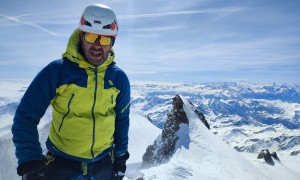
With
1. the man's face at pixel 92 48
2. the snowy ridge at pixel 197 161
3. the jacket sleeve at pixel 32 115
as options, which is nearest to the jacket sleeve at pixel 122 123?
the man's face at pixel 92 48

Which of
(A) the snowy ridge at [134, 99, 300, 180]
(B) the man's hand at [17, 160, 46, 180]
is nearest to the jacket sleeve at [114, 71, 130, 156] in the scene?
(B) the man's hand at [17, 160, 46, 180]

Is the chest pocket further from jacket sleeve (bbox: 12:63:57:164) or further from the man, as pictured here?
jacket sleeve (bbox: 12:63:57:164)

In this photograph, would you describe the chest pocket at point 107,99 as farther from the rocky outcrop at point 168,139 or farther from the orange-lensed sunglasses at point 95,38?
the rocky outcrop at point 168,139

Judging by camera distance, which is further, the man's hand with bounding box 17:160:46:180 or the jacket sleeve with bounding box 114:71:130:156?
the jacket sleeve with bounding box 114:71:130:156

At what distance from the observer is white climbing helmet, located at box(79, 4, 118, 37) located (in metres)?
5.21

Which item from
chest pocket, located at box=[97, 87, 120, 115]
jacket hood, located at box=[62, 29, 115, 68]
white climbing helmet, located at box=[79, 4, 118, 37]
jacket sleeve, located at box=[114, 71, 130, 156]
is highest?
white climbing helmet, located at box=[79, 4, 118, 37]

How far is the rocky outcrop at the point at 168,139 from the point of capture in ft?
84.9

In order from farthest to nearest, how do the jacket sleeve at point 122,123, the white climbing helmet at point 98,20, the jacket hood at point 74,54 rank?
the jacket sleeve at point 122,123 < the white climbing helmet at point 98,20 < the jacket hood at point 74,54

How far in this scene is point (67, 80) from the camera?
4.97m

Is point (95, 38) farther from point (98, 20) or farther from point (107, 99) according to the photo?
point (107, 99)

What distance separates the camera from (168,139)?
90.5 ft

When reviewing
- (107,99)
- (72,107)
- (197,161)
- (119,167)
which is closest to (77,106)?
(72,107)

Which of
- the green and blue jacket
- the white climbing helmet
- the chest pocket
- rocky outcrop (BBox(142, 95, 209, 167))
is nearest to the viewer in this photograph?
the green and blue jacket

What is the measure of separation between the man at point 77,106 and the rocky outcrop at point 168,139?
19481mm
